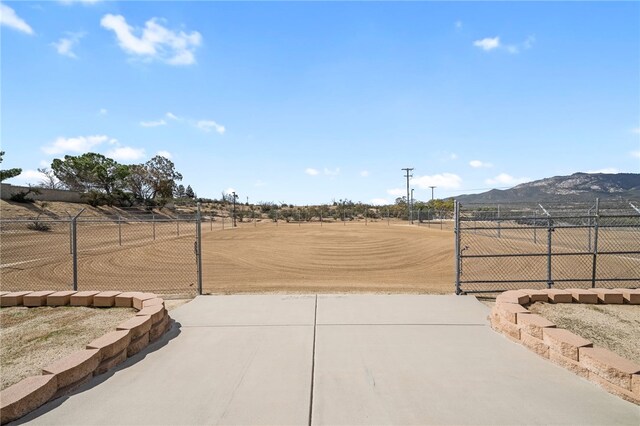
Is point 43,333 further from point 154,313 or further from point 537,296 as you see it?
point 537,296

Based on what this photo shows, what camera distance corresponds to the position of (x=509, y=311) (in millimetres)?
5496

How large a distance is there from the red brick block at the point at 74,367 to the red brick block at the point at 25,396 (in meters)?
0.09

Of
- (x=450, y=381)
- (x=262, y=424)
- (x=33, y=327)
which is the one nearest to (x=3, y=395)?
(x=262, y=424)

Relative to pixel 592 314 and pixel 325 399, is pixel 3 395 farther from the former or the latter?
pixel 592 314

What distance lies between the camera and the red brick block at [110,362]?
170 inches

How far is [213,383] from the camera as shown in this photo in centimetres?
407

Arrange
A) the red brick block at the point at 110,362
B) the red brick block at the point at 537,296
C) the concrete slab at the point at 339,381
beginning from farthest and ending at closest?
the red brick block at the point at 537,296
the red brick block at the point at 110,362
the concrete slab at the point at 339,381

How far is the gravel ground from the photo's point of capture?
4.56m

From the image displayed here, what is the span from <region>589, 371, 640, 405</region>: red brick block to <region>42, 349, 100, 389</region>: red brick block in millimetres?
5550

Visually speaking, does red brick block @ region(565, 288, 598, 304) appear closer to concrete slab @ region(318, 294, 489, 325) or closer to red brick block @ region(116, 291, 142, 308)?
concrete slab @ region(318, 294, 489, 325)

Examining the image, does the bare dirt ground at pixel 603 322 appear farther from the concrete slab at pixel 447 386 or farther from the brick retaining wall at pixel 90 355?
the brick retaining wall at pixel 90 355

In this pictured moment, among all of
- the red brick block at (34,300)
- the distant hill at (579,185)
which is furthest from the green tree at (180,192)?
the red brick block at (34,300)

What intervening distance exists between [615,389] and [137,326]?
5662 millimetres

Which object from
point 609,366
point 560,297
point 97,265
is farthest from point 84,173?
point 609,366
